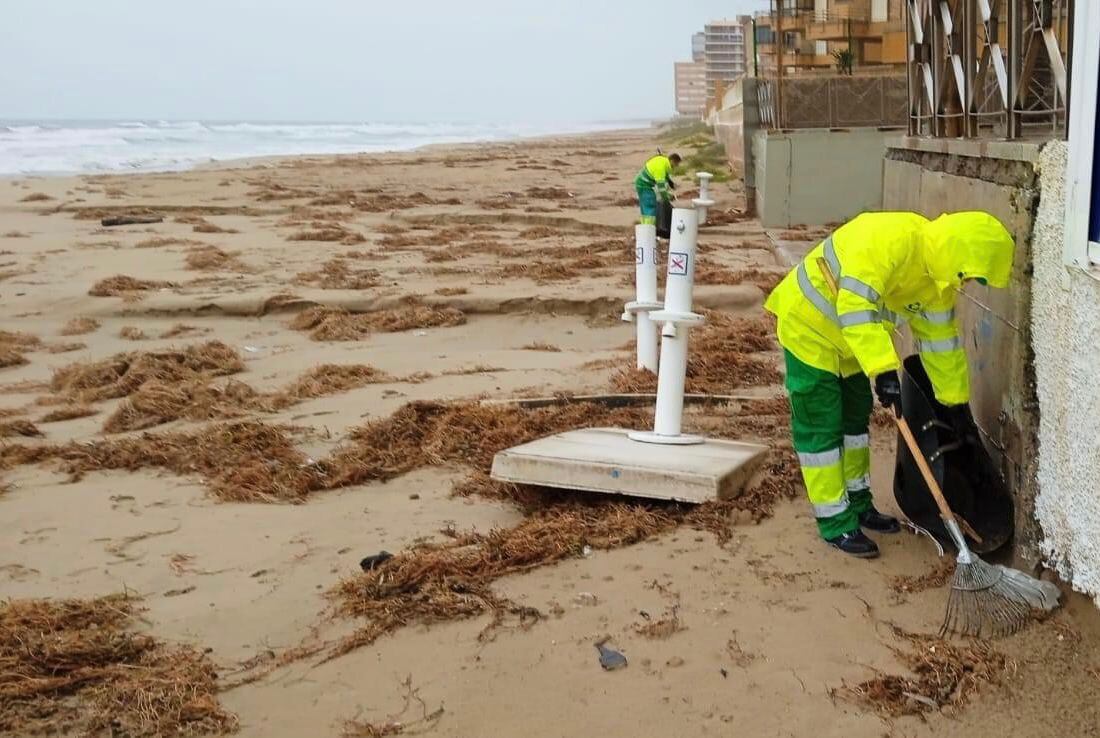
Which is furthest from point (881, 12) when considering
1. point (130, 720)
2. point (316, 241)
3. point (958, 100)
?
point (130, 720)

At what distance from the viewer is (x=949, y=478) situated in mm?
4172

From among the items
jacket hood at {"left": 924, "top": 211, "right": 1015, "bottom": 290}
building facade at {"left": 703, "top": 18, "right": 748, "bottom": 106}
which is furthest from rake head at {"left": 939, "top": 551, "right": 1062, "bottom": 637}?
building facade at {"left": 703, "top": 18, "right": 748, "bottom": 106}

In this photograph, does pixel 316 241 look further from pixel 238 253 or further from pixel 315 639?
pixel 315 639

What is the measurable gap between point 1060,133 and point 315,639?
10.6 ft

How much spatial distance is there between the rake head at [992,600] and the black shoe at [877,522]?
2.81 feet

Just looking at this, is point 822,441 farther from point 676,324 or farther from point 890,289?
point 676,324

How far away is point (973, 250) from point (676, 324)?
1.63 m

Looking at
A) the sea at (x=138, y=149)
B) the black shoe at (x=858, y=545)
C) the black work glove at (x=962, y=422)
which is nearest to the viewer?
the black work glove at (x=962, y=422)

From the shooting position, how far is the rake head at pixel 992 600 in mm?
3539

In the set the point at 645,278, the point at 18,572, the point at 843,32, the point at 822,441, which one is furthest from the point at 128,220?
the point at 843,32

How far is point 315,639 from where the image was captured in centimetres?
387

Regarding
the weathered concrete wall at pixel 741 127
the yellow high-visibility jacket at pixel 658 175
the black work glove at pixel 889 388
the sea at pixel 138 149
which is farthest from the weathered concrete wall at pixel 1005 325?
the sea at pixel 138 149

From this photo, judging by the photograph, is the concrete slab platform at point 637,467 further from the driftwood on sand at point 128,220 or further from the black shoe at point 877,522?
the driftwood on sand at point 128,220

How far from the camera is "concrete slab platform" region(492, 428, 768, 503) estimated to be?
466cm
